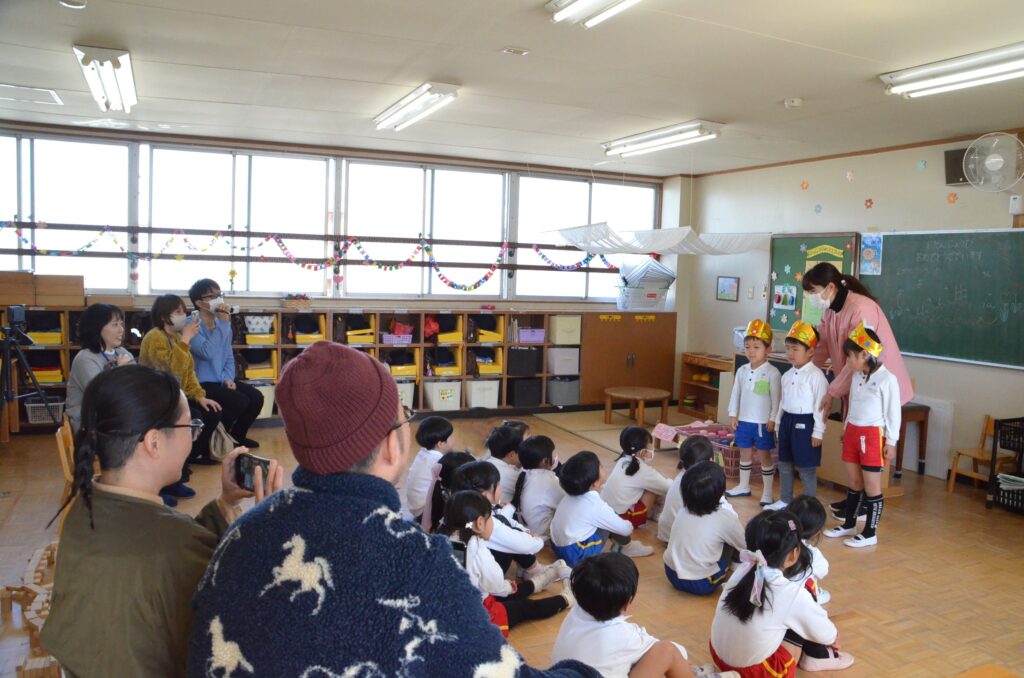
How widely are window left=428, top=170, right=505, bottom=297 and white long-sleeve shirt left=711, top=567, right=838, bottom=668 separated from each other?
19.1ft

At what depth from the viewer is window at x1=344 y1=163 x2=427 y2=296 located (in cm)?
776

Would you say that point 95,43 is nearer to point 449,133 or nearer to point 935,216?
point 449,133

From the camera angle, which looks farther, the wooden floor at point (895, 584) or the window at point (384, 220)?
the window at point (384, 220)

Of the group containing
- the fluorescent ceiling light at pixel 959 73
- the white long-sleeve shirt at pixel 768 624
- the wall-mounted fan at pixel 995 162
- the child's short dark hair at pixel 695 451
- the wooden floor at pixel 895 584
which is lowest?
the wooden floor at pixel 895 584

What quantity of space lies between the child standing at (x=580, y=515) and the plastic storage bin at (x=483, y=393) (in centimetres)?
411

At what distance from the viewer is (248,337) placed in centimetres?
693

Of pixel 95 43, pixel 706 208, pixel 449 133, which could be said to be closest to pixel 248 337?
pixel 449 133

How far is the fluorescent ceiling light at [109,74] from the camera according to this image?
423 cm

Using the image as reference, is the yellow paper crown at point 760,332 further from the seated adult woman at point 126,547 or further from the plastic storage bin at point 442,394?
the seated adult woman at point 126,547

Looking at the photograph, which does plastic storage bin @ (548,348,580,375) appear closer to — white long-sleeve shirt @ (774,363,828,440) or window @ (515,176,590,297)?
window @ (515,176,590,297)

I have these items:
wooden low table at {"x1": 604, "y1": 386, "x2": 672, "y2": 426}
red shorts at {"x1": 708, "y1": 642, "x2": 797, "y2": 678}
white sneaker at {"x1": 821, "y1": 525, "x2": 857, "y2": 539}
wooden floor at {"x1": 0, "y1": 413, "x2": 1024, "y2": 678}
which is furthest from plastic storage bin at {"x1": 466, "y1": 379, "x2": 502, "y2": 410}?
red shorts at {"x1": 708, "y1": 642, "x2": 797, "y2": 678}

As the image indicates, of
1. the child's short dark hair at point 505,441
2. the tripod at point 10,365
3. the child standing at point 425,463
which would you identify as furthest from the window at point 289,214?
the child's short dark hair at point 505,441

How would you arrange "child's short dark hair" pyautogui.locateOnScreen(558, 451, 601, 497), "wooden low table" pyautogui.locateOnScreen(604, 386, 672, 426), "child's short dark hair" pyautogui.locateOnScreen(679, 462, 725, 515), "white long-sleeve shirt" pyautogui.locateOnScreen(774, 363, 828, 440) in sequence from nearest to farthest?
"child's short dark hair" pyautogui.locateOnScreen(679, 462, 725, 515)
"child's short dark hair" pyautogui.locateOnScreen(558, 451, 601, 497)
"white long-sleeve shirt" pyautogui.locateOnScreen(774, 363, 828, 440)
"wooden low table" pyautogui.locateOnScreen(604, 386, 672, 426)

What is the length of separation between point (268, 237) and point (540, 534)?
4716mm
